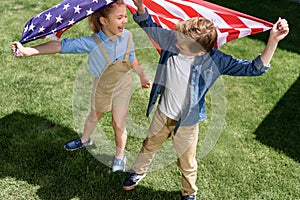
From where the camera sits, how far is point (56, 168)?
4.07 meters

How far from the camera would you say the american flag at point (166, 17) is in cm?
331

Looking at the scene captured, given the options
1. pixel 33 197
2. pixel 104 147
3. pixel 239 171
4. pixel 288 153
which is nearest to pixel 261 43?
pixel 288 153

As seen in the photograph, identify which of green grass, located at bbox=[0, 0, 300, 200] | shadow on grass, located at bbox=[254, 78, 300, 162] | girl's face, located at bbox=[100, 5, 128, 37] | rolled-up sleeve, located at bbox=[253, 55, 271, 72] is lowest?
shadow on grass, located at bbox=[254, 78, 300, 162]

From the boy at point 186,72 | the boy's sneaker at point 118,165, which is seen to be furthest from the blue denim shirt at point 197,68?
the boy's sneaker at point 118,165

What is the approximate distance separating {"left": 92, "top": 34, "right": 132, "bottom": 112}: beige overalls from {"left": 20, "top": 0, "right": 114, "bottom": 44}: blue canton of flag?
0.25m

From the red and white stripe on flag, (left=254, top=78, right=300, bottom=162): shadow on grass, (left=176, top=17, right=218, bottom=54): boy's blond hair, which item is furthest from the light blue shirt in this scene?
(left=254, top=78, right=300, bottom=162): shadow on grass

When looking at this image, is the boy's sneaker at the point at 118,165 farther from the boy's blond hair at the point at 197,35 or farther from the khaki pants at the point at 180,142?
the boy's blond hair at the point at 197,35

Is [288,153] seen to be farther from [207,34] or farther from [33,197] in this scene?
[33,197]

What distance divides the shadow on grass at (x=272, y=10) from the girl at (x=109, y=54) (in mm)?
4356

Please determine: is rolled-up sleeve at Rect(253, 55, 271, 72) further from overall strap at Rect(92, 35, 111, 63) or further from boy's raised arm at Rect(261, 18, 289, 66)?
overall strap at Rect(92, 35, 111, 63)

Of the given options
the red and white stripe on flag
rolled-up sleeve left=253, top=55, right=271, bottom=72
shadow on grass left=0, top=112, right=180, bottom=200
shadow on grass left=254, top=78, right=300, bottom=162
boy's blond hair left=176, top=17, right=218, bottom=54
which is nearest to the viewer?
rolled-up sleeve left=253, top=55, right=271, bottom=72

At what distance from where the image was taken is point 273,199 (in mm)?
3973

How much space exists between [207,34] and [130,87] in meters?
1.02

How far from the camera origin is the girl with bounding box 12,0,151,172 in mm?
3246
